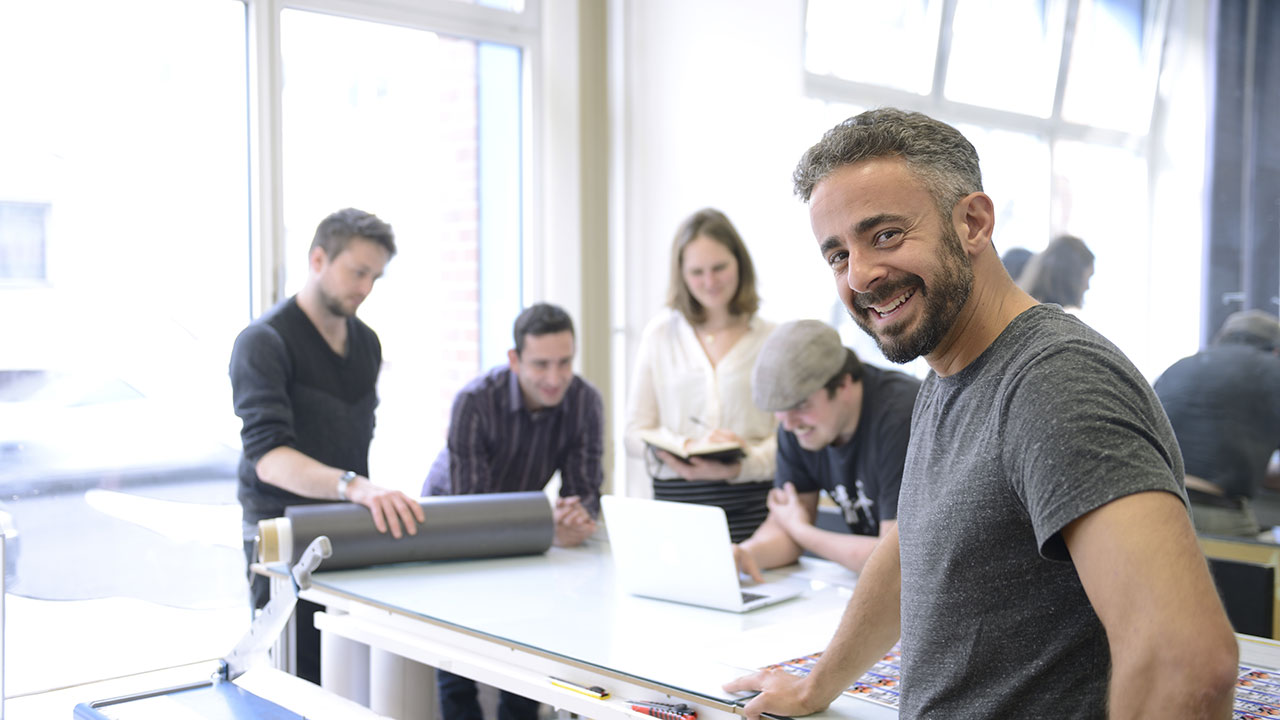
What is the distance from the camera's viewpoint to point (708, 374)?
3.40 meters

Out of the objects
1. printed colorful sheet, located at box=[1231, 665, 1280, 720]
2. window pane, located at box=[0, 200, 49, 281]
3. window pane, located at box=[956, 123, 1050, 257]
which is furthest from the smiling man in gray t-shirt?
window pane, located at box=[0, 200, 49, 281]

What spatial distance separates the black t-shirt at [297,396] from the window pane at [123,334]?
82 centimetres

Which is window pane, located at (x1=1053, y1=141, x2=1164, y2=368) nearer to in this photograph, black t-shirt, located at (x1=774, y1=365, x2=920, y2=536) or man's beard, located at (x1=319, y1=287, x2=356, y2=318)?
black t-shirt, located at (x1=774, y1=365, x2=920, y2=536)

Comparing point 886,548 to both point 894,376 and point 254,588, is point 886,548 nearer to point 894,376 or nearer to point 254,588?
point 894,376

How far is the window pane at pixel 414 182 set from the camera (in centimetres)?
413

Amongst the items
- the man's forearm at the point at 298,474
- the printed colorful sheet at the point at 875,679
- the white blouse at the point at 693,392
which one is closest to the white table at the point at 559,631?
the printed colorful sheet at the point at 875,679

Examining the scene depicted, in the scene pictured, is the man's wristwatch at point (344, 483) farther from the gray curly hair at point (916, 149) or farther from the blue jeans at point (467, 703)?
the gray curly hair at point (916, 149)

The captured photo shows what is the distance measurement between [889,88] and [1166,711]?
367cm

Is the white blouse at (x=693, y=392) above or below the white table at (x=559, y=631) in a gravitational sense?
above

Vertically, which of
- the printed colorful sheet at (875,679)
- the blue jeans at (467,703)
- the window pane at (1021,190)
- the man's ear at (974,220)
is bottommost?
the blue jeans at (467,703)

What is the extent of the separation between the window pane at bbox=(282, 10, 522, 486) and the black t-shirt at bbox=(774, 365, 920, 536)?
7.10 ft

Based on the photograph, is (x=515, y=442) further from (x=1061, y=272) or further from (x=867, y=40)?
(x=867, y=40)

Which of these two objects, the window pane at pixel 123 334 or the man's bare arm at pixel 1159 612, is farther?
the window pane at pixel 123 334

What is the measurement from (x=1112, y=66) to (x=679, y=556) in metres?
2.54
